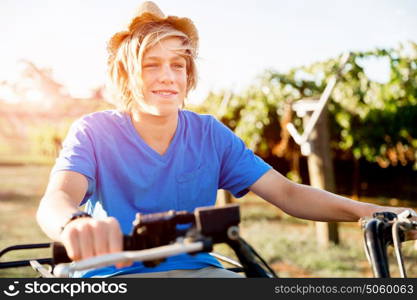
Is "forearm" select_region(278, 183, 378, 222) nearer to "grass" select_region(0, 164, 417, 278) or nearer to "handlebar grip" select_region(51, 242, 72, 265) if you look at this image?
"handlebar grip" select_region(51, 242, 72, 265)

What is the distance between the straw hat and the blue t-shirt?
0.30 meters

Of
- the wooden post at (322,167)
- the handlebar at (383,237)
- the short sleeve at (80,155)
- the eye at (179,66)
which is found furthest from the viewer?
the wooden post at (322,167)

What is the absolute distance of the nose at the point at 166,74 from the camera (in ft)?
6.37

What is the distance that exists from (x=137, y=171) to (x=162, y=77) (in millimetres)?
356

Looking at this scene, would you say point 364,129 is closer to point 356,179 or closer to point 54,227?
point 356,179

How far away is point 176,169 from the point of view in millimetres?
2061

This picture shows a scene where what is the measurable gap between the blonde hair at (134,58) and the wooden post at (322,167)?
429 centimetres

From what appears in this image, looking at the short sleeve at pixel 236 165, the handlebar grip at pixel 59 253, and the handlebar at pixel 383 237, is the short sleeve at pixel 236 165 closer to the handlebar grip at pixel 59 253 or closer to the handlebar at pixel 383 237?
the handlebar at pixel 383 237

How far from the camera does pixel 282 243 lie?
21.2ft

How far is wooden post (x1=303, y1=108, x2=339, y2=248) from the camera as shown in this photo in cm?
633

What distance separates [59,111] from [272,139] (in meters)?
4.23

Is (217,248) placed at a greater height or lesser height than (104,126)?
lesser

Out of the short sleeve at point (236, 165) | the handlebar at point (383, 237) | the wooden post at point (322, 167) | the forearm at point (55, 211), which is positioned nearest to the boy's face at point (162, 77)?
the short sleeve at point (236, 165)

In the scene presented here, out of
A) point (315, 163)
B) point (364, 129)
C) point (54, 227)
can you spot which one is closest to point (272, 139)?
point (364, 129)
